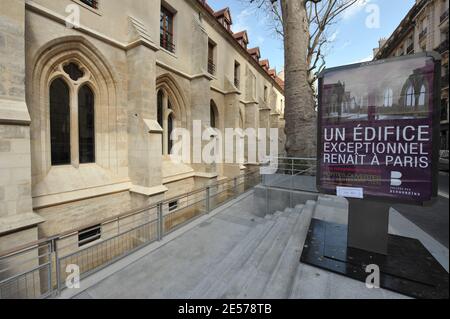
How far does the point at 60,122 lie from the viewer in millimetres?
5938

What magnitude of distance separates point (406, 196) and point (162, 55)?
922 cm

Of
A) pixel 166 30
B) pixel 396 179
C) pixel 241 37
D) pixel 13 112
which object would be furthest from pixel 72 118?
pixel 241 37

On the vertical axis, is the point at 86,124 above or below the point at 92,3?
below

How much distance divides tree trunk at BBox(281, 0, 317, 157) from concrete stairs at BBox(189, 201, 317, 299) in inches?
158

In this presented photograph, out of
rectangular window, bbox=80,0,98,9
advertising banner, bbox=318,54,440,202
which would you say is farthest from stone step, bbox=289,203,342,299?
rectangular window, bbox=80,0,98,9

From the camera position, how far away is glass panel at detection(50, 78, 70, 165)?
576cm

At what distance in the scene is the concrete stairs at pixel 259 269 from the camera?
2341mm

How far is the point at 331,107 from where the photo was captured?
2.90 m

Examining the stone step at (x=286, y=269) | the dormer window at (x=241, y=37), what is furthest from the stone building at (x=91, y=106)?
the dormer window at (x=241, y=37)

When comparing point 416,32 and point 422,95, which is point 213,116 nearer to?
point 422,95

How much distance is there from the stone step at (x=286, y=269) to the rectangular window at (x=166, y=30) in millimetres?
9398

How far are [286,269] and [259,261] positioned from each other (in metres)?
0.42

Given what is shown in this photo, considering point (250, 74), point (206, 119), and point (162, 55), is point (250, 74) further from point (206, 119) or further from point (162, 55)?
point (162, 55)
